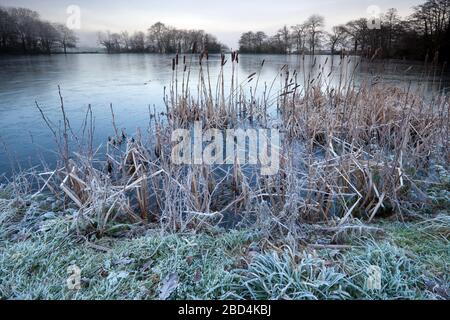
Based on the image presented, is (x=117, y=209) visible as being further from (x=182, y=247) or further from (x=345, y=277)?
(x=345, y=277)

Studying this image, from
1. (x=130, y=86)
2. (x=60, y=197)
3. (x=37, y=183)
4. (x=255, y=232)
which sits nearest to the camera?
(x=255, y=232)

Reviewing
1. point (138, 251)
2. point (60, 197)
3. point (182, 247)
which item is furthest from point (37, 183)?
point (182, 247)

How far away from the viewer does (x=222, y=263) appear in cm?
194

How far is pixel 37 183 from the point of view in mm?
3324

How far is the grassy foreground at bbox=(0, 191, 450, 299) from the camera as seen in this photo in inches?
66.8

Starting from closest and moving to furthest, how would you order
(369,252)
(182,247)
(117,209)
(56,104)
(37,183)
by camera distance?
(369,252) → (182,247) → (117,209) → (37,183) → (56,104)

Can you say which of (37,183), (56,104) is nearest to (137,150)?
(37,183)

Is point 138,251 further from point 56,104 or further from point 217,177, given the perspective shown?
point 56,104

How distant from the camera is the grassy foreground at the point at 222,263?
1.70 meters

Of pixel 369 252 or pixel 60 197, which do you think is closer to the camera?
pixel 369 252

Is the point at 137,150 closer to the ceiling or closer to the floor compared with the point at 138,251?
closer to the ceiling
